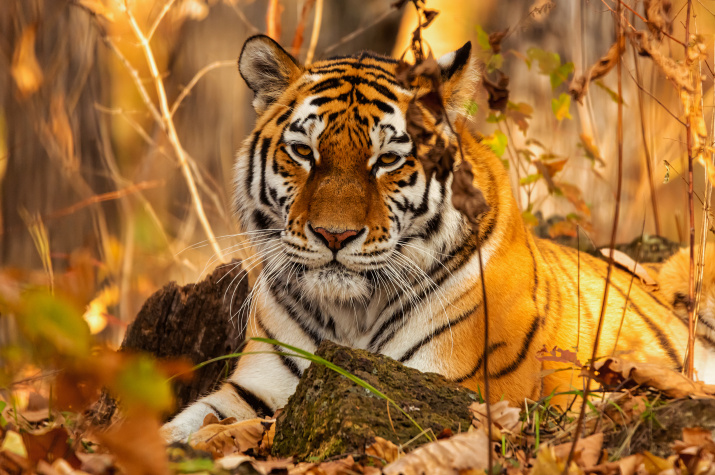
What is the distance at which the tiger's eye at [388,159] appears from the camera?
110 inches

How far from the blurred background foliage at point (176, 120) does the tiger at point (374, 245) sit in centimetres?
316

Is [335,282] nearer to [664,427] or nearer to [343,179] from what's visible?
[343,179]

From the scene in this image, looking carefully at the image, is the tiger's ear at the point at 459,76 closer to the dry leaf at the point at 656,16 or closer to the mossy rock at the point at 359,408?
the dry leaf at the point at 656,16

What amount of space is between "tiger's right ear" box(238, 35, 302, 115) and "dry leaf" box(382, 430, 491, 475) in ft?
6.27

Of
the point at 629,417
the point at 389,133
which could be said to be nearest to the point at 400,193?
the point at 389,133

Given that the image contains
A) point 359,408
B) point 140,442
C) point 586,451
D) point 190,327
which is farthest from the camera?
point 190,327

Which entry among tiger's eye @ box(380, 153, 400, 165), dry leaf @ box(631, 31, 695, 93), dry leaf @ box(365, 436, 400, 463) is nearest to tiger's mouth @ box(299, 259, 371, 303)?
tiger's eye @ box(380, 153, 400, 165)

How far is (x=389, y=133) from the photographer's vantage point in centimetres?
278

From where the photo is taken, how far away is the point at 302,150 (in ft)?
9.45

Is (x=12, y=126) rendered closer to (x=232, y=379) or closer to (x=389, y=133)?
(x=232, y=379)

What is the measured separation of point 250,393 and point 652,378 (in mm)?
1653

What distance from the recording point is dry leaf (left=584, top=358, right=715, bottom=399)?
195cm

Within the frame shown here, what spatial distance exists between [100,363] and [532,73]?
6.64m

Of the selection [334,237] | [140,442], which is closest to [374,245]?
[334,237]
